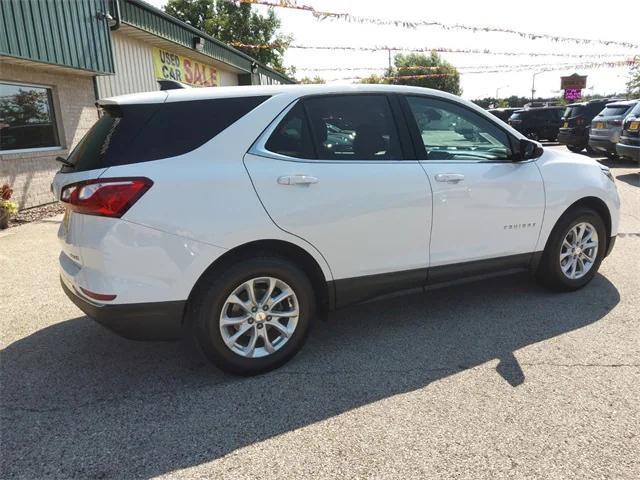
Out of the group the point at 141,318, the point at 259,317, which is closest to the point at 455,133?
the point at 259,317

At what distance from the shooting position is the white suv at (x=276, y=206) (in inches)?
109

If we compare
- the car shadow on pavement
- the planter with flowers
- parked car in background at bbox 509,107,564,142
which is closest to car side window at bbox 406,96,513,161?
the car shadow on pavement

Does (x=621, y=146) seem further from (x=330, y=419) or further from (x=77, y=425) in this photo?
(x=77, y=425)

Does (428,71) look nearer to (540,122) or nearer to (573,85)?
(573,85)

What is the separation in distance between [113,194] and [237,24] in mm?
40040

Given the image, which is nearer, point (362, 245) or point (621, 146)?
point (362, 245)

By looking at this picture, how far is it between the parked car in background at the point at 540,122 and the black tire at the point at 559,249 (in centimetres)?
1860

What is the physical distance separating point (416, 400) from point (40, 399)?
2.20 m

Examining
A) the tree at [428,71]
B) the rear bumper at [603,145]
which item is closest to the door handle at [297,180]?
the rear bumper at [603,145]

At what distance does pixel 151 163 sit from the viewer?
279 centimetres

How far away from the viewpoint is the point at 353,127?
3.45 meters

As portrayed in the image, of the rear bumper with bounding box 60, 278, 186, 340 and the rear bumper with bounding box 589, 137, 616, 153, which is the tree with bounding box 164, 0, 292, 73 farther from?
the rear bumper with bounding box 60, 278, 186, 340

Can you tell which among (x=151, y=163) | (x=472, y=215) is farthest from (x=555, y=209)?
(x=151, y=163)

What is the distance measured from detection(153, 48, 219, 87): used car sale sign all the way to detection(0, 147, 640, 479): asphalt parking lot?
31.7 feet
